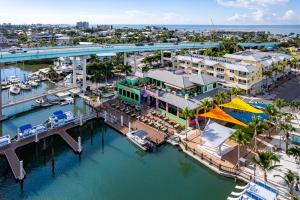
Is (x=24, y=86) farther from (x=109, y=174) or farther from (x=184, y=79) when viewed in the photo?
(x=109, y=174)

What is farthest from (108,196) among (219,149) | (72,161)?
(219,149)

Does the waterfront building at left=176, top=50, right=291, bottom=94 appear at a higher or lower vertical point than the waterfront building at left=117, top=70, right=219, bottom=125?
higher

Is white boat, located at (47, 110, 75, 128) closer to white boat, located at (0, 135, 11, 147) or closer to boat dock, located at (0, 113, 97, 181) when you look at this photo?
boat dock, located at (0, 113, 97, 181)

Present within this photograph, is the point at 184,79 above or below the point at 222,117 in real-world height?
above

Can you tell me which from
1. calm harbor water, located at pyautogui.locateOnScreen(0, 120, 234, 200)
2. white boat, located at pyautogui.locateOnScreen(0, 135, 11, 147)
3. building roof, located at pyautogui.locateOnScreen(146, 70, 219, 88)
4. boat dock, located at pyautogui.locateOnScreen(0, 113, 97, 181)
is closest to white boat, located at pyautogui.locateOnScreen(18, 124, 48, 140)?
boat dock, located at pyautogui.locateOnScreen(0, 113, 97, 181)

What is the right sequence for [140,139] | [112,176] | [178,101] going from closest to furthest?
[112,176] < [140,139] < [178,101]

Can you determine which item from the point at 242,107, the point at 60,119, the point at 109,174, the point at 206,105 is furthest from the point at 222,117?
the point at 60,119

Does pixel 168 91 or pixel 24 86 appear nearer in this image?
pixel 168 91

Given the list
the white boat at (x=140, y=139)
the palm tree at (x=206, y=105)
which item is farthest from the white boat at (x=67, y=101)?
the palm tree at (x=206, y=105)

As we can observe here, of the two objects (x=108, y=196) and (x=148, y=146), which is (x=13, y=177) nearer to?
(x=108, y=196)
